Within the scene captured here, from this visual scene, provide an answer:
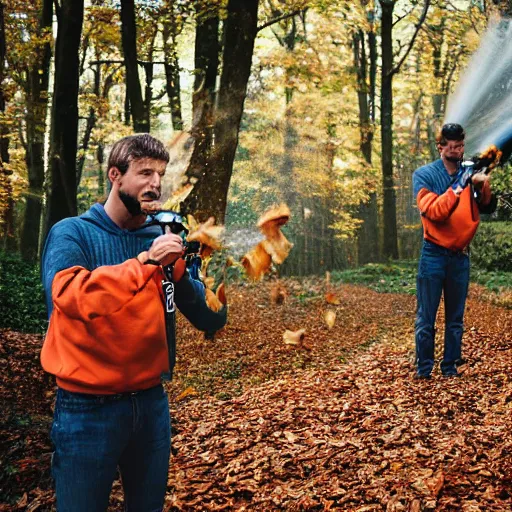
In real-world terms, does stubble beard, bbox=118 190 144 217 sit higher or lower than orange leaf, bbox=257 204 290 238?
higher

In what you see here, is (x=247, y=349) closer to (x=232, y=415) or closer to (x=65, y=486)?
(x=232, y=415)

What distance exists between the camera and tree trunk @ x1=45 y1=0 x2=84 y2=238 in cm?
676

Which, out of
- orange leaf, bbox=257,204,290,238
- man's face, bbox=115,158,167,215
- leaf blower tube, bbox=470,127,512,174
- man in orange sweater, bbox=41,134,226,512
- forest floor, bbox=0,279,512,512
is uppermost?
leaf blower tube, bbox=470,127,512,174

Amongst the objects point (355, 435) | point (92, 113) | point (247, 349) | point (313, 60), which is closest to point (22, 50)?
point (92, 113)

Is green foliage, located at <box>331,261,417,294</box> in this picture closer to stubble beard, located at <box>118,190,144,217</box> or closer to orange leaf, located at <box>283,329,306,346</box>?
orange leaf, located at <box>283,329,306,346</box>

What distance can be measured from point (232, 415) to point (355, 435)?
4.39ft

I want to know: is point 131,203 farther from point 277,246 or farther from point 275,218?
point 277,246

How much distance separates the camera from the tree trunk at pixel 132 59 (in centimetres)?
889

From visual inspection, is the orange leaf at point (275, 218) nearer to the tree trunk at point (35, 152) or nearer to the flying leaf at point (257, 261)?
the flying leaf at point (257, 261)

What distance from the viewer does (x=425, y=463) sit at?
3.78m

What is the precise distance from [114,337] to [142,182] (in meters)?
0.53

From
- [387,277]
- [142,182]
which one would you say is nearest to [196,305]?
[142,182]

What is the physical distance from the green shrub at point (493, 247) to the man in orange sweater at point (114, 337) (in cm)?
1170

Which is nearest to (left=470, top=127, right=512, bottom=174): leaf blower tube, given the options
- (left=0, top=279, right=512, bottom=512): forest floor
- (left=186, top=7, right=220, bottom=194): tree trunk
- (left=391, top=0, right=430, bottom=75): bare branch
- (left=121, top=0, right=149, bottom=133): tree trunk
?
(left=0, top=279, right=512, bottom=512): forest floor
